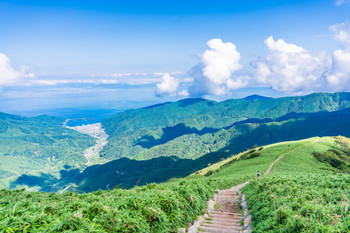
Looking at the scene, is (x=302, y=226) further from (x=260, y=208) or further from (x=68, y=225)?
(x=68, y=225)

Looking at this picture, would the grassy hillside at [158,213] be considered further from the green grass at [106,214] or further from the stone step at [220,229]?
the stone step at [220,229]

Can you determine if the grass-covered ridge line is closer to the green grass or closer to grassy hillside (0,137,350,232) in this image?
grassy hillside (0,137,350,232)

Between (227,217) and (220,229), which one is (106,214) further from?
(227,217)

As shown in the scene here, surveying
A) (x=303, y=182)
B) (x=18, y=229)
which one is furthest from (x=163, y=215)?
(x=303, y=182)

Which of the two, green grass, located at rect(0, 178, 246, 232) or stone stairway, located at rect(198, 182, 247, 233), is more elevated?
green grass, located at rect(0, 178, 246, 232)

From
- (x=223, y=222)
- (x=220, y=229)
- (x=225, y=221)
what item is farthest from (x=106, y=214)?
(x=225, y=221)

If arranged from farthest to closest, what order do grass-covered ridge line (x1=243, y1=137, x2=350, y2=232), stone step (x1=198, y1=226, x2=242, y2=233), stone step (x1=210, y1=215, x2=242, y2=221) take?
stone step (x1=210, y1=215, x2=242, y2=221), stone step (x1=198, y1=226, x2=242, y2=233), grass-covered ridge line (x1=243, y1=137, x2=350, y2=232)

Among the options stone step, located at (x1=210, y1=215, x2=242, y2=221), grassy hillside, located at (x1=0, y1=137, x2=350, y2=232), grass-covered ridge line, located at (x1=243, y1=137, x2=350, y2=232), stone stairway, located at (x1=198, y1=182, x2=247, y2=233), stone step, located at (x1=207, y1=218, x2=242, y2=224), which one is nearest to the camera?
grassy hillside, located at (x1=0, y1=137, x2=350, y2=232)

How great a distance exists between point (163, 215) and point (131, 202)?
216cm

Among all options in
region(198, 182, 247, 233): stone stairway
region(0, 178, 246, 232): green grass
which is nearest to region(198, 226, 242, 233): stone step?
region(198, 182, 247, 233): stone stairway

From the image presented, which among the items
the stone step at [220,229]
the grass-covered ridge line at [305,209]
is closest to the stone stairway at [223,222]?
the stone step at [220,229]

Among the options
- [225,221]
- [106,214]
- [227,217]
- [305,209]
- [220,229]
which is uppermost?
[106,214]

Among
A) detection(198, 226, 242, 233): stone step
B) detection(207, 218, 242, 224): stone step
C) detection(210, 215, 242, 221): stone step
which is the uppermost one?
detection(198, 226, 242, 233): stone step

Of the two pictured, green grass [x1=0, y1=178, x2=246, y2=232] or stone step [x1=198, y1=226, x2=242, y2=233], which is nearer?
green grass [x1=0, y1=178, x2=246, y2=232]
